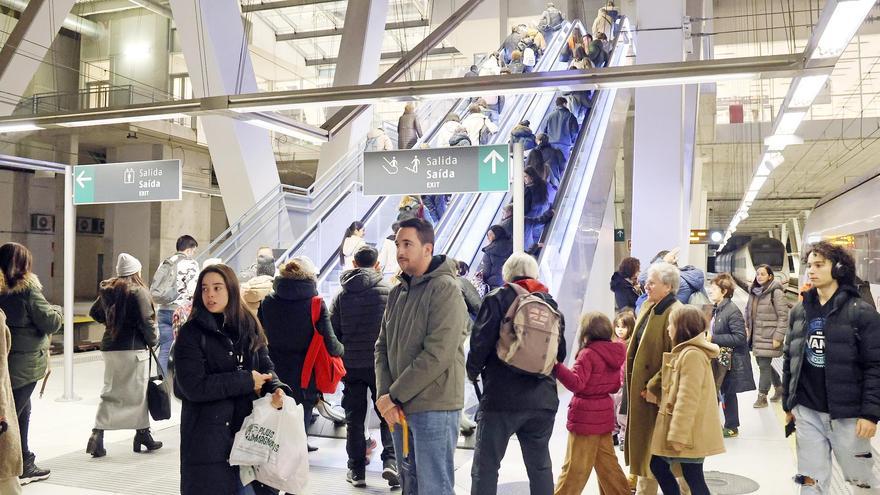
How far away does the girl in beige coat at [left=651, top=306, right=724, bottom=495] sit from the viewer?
3.79 metres

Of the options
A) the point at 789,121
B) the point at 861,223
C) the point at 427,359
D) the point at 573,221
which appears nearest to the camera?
the point at 427,359

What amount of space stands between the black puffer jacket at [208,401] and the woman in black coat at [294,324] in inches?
72.0

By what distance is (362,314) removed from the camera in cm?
517

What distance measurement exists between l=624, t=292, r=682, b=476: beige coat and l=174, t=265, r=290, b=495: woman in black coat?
1964 mm

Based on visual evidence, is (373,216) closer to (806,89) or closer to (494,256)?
(494,256)

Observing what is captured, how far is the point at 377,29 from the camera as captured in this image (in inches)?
491

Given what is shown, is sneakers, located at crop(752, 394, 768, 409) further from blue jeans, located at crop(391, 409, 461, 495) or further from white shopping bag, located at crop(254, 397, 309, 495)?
white shopping bag, located at crop(254, 397, 309, 495)

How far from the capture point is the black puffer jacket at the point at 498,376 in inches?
145

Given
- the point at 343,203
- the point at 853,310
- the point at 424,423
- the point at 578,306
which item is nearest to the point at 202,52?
the point at 343,203

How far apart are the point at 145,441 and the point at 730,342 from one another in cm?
501

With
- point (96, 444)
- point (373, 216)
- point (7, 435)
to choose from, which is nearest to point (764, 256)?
point (373, 216)

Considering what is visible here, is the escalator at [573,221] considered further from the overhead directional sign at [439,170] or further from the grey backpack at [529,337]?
the grey backpack at [529,337]

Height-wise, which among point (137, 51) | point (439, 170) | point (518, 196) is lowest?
point (518, 196)

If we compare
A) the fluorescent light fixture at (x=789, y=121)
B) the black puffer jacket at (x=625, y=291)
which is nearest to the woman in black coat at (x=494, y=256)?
the black puffer jacket at (x=625, y=291)
